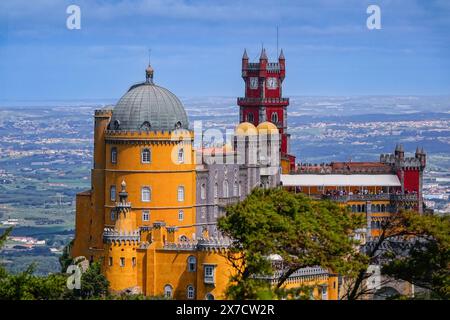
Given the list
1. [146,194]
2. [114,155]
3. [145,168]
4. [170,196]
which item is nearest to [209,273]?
[146,194]

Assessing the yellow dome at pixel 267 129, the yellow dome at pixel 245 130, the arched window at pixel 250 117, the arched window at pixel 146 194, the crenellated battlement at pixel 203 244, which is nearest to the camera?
the crenellated battlement at pixel 203 244

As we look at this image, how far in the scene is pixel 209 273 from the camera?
9381 cm

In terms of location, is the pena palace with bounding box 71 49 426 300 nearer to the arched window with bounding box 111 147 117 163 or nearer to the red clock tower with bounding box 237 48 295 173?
the arched window with bounding box 111 147 117 163

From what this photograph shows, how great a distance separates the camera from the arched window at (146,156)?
106250 millimetres

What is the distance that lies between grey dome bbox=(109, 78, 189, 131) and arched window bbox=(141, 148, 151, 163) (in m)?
1.47

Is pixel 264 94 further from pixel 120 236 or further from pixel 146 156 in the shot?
pixel 120 236

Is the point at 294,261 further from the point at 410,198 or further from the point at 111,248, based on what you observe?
the point at 410,198

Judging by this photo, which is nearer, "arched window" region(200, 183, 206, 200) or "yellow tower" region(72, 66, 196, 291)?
"yellow tower" region(72, 66, 196, 291)

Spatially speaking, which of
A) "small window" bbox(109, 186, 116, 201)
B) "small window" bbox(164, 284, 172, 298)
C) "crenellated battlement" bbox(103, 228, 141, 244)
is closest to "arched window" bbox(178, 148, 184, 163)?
"small window" bbox(109, 186, 116, 201)

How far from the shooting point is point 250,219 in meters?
80.2

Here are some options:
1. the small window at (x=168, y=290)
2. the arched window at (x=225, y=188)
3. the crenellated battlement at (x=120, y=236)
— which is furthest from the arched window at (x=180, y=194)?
the small window at (x=168, y=290)

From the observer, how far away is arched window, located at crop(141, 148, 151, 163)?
10625 cm

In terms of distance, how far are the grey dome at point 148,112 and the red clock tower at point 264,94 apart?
128 ft

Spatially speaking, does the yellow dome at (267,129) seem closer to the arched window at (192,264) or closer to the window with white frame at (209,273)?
the arched window at (192,264)
